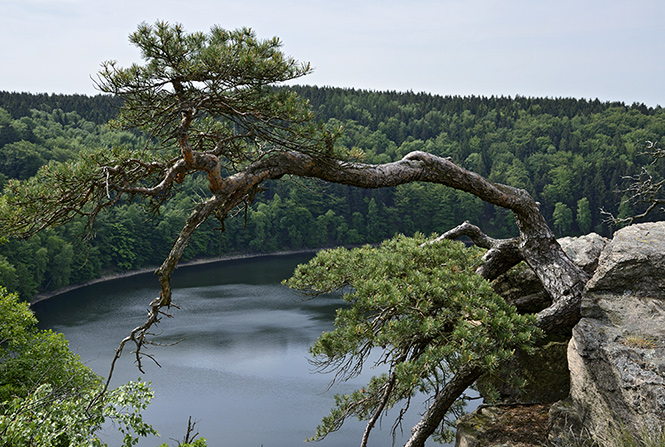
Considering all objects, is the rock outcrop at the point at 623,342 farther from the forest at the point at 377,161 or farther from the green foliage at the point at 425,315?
the forest at the point at 377,161

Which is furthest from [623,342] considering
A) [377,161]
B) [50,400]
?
[377,161]

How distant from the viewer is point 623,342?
568cm

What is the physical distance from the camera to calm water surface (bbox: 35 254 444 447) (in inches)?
775

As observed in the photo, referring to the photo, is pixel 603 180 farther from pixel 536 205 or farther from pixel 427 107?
pixel 536 205

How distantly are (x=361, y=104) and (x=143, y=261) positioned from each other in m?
56.1

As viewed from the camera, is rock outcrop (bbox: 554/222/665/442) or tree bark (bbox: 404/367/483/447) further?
tree bark (bbox: 404/367/483/447)

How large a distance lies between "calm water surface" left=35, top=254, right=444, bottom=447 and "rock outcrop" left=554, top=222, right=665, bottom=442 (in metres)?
7.03

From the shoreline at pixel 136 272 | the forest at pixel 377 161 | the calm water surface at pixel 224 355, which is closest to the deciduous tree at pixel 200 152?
the calm water surface at pixel 224 355

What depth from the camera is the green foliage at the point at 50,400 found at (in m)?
6.23

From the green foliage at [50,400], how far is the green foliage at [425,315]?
2.61 meters

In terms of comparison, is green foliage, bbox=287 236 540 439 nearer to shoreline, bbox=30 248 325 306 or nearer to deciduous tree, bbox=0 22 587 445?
deciduous tree, bbox=0 22 587 445

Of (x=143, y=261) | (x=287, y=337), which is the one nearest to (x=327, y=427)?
(x=287, y=337)

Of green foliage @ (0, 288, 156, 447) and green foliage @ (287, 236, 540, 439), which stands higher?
green foliage @ (287, 236, 540, 439)

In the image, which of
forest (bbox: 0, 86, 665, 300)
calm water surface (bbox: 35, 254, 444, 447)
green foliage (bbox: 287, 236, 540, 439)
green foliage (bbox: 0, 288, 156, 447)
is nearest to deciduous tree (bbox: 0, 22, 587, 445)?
green foliage (bbox: 287, 236, 540, 439)
